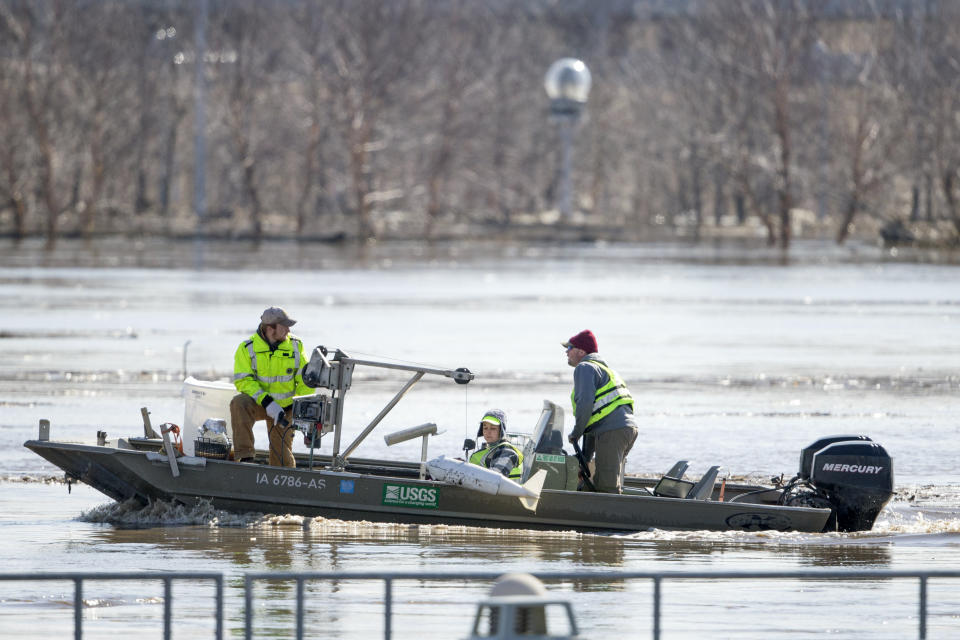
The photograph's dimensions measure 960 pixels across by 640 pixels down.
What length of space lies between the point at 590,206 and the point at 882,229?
918 inches

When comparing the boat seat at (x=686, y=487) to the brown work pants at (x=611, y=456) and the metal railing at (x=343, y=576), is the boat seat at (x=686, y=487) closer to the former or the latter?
the brown work pants at (x=611, y=456)

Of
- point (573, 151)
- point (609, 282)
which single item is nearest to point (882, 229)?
point (573, 151)

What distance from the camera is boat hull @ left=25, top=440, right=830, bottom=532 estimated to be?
13.7 m

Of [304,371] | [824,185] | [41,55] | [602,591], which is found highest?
[41,55]

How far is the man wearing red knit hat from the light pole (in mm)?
65560

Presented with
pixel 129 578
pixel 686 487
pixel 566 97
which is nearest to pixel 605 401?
pixel 686 487

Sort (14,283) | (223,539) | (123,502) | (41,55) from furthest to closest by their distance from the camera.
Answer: (41,55)
(14,283)
(123,502)
(223,539)

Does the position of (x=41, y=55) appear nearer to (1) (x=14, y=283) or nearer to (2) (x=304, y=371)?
(1) (x=14, y=283)

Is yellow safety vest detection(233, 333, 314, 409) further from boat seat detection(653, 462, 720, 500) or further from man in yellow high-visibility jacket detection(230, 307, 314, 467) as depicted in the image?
boat seat detection(653, 462, 720, 500)

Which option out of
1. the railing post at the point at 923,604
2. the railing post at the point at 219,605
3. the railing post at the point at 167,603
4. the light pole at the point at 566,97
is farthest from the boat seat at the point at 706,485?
the light pole at the point at 566,97

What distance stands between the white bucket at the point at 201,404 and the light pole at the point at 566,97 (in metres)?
64.9

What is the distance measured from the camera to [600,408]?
45.0ft

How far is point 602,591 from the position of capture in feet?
37.9

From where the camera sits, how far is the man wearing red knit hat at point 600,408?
44.8ft
